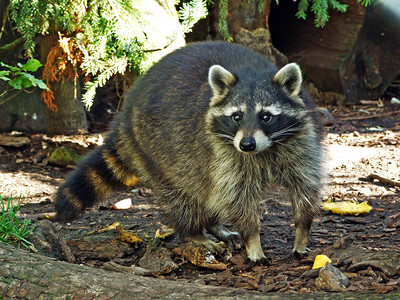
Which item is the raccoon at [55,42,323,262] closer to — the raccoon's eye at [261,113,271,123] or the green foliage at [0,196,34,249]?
the raccoon's eye at [261,113,271,123]

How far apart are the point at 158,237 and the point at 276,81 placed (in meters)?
1.37

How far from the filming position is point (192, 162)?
382cm

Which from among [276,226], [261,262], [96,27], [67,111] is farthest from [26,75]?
[67,111]

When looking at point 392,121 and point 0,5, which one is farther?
point 392,121

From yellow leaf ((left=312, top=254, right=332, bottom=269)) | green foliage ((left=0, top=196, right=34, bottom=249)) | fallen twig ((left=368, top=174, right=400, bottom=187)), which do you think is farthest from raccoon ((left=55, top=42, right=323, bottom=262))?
fallen twig ((left=368, top=174, right=400, bottom=187))

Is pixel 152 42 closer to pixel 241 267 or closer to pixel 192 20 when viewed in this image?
pixel 192 20

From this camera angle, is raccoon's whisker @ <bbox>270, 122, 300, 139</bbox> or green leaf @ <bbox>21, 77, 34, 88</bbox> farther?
raccoon's whisker @ <bbox>270, 122, 300, 139</bbox>

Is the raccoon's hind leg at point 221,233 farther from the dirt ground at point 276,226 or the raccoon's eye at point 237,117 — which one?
the raccoon's eye at point 237,117

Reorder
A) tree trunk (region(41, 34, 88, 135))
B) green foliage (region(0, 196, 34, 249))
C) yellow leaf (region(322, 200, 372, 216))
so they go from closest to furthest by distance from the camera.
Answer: green foliage (region(0, 196, 34, 249)) → yellow leaf (region(322, 200, 372, 216)) → tree trunk (region(41, 34, 88, 135))

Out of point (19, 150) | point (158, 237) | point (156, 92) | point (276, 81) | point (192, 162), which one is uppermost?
point (276, 81)

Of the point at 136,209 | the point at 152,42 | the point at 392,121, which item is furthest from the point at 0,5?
the point at 392,121

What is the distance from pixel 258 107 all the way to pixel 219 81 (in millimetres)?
317

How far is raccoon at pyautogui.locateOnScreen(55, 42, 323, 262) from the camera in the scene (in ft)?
11.5

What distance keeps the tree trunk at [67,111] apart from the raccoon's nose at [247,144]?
3.09 metres
